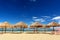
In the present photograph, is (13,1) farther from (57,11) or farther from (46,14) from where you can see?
(57,11)

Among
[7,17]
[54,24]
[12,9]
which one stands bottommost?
[54,24]

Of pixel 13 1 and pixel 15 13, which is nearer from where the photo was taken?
pixel 13 1

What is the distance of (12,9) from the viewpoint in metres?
13.1

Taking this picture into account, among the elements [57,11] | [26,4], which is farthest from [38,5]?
[57,11]

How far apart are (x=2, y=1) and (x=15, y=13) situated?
203cm

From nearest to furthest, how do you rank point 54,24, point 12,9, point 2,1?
point 54,24, point 2,1, point 12,9

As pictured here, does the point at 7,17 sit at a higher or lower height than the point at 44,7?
lower

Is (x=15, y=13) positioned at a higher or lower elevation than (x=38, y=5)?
lower

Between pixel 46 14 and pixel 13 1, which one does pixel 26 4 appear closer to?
pixel 13 1

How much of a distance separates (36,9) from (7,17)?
3379mm

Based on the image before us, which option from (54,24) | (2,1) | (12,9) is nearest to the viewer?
Answer: (54,24)

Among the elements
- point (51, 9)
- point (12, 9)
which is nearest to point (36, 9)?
point (51, 9)

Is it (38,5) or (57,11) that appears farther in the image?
(38,5)

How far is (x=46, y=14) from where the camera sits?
1265cm
